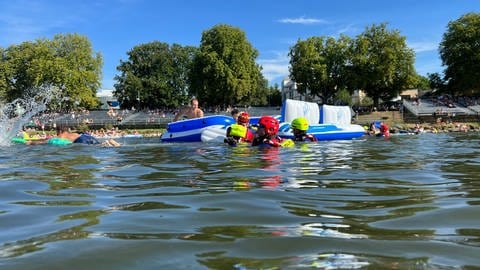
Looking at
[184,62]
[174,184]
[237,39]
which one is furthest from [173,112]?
[174,184]

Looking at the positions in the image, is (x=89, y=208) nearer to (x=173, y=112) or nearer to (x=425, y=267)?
(x=425, y=267)

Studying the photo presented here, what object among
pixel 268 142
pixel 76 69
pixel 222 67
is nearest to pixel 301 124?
pixel 268 142

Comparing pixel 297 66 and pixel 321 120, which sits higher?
pixel 297 66

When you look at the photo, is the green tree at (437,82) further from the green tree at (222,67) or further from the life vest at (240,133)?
the life vest at (240,133)

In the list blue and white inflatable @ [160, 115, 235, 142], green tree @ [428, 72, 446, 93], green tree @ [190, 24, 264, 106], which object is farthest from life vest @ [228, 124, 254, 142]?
green tree @ [428, 72, 446, 93]

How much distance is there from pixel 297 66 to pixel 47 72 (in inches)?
1179

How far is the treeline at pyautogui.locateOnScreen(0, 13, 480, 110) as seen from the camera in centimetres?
5453

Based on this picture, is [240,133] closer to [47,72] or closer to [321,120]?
[321,120]

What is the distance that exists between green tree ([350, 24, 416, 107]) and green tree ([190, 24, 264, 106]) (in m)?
13.5

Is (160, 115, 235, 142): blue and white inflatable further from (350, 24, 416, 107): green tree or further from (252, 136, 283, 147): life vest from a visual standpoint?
(350, 24, 416, 107): green tree

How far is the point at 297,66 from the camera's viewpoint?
189 ft

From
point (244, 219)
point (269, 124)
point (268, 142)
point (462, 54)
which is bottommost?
point (244, 219)

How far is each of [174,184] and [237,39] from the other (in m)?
56.0

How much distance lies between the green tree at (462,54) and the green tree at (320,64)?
476 inches
